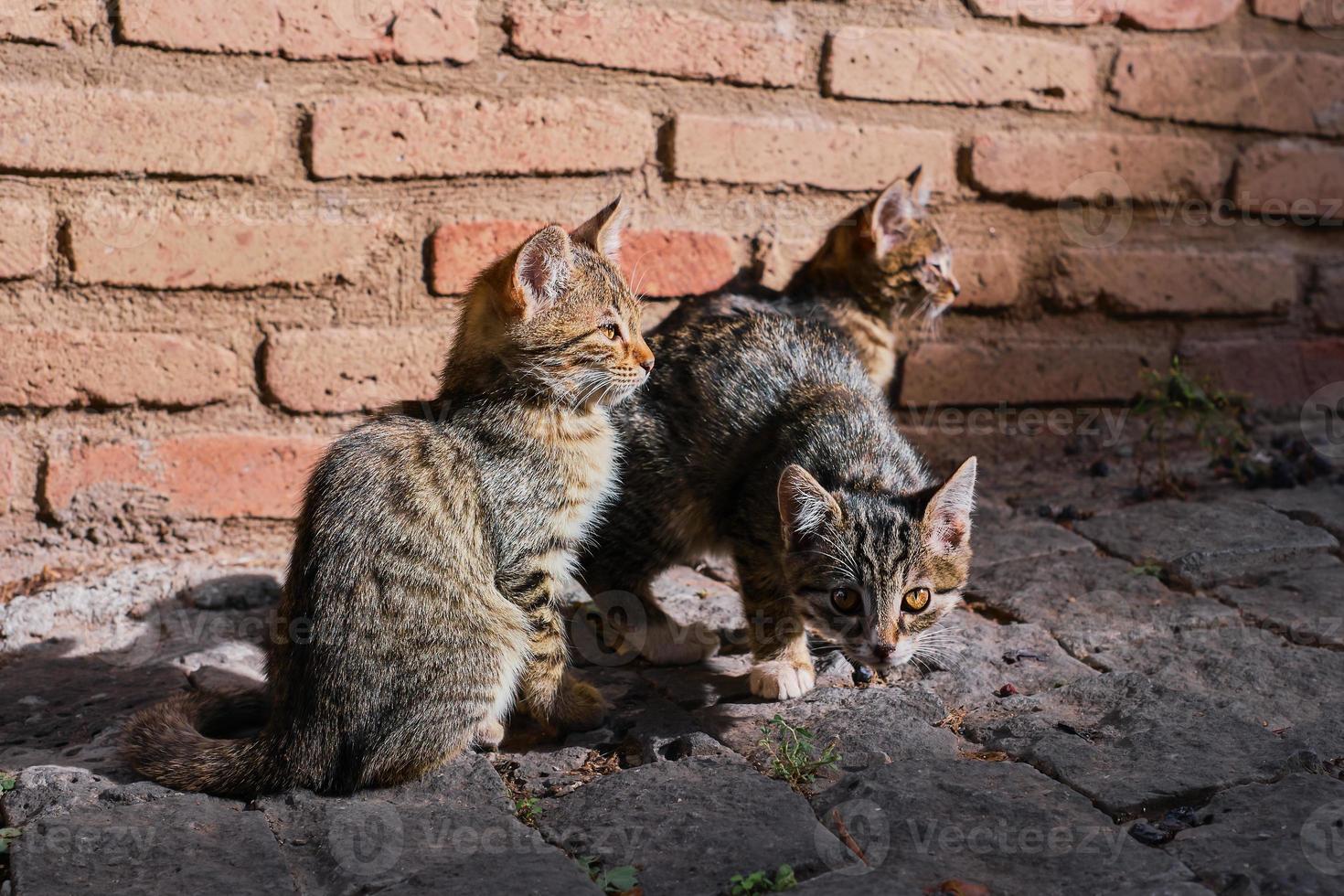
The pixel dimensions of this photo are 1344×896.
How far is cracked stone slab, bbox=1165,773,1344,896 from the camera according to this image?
204 centimetres

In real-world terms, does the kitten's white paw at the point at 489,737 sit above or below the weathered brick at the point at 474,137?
below

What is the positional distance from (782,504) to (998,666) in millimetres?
702

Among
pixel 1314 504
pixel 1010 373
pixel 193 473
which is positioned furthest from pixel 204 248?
pixel 1314 504

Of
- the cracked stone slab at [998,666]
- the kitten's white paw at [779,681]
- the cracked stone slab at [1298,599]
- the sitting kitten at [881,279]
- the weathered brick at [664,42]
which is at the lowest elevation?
the kitten's white paw at [779,681]

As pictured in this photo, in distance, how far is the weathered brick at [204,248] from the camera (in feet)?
11.1

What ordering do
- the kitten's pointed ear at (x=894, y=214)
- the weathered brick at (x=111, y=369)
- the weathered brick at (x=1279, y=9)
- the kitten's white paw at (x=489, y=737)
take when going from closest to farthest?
1. the kitten's white paw at (x=489, y=737)
2. the weathered brick at (x=111, y=369)
3. the kitten's pointed ear at (x=894, y=214)
4. the weathered brick at (x=1279, y=9)

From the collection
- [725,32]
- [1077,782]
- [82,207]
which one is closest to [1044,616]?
[1077,782]

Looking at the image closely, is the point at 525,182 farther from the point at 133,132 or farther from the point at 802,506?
the point at 802,506

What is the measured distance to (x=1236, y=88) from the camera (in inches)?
183

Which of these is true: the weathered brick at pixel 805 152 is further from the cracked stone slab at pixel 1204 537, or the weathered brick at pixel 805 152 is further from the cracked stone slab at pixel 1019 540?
the cracked stone slab at pixel 1204 537

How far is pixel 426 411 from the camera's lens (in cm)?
304

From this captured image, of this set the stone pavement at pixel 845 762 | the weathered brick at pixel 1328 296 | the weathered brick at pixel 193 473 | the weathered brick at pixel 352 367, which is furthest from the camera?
the weathered brick at pixel 1328 296

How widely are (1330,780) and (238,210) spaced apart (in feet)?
9.89

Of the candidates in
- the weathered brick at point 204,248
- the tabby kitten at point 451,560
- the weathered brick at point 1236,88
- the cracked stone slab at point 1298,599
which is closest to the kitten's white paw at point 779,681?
the tabby kitten at point 451,560
